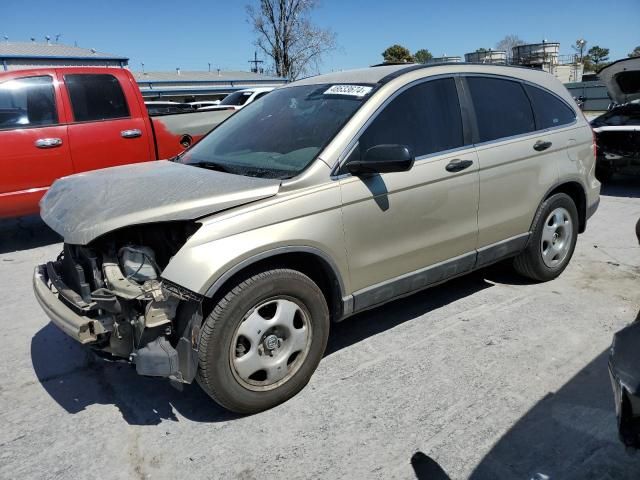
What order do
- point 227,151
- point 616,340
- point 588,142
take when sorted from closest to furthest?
point 616,340 < point 227,151 < point 588,142

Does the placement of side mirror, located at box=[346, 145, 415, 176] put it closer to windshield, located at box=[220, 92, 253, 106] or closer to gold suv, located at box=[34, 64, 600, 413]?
gold suv, located at box=[34, 64, 600, 413]

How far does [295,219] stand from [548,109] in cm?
279

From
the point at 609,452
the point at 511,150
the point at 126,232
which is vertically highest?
the point at 511,150

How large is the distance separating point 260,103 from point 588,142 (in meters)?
2.91

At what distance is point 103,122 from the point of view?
20.8 ft

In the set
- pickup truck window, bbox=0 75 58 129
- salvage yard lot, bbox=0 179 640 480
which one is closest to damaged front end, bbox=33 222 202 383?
salvage yard lot, bbox=0 179 640 480

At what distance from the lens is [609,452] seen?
254cm

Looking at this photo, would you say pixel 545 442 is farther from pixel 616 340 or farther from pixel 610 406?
pixel 616 340

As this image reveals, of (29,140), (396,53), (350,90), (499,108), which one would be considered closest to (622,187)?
(499,108)

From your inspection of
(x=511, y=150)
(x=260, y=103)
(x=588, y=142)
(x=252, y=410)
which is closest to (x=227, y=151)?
(x=260, y=103)

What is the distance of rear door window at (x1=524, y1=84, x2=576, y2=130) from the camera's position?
172 inches

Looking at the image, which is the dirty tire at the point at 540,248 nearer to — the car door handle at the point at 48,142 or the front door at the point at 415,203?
the front door at the point at 415,203

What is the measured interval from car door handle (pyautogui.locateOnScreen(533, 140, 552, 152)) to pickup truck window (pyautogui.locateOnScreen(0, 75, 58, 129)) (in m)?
5.14

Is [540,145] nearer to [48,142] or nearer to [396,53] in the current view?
[48,142]
